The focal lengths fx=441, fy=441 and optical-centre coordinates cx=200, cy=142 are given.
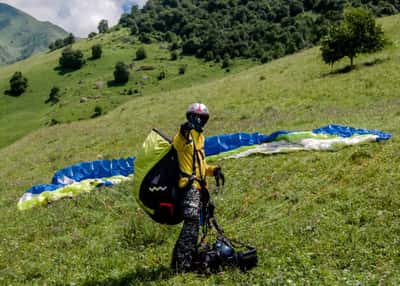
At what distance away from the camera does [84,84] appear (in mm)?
120312

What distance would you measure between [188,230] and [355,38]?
129 feet

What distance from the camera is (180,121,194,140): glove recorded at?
8.66 metres

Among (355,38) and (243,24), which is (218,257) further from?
(243,24)

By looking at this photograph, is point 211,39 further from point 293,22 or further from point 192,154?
point 192,154

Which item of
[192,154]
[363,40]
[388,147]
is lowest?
[388,147]

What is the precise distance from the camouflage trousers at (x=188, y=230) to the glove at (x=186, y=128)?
107cm

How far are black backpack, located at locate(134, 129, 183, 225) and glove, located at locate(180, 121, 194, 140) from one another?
0.39m

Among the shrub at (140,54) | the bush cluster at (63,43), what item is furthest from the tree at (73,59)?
the bush cluster at (63,43)

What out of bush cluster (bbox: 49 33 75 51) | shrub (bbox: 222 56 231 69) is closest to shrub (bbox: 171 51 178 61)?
shrub (bbox: 222 56 231 69)

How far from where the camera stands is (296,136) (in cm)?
1911

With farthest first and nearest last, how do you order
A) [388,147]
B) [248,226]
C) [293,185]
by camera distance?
[388,147], [293,185], [248,226]

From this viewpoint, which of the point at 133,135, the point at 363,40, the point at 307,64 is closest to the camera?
the point at 133,135

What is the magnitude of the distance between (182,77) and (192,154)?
101 metres

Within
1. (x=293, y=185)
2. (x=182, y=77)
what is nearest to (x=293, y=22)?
(x=182, y=77)
